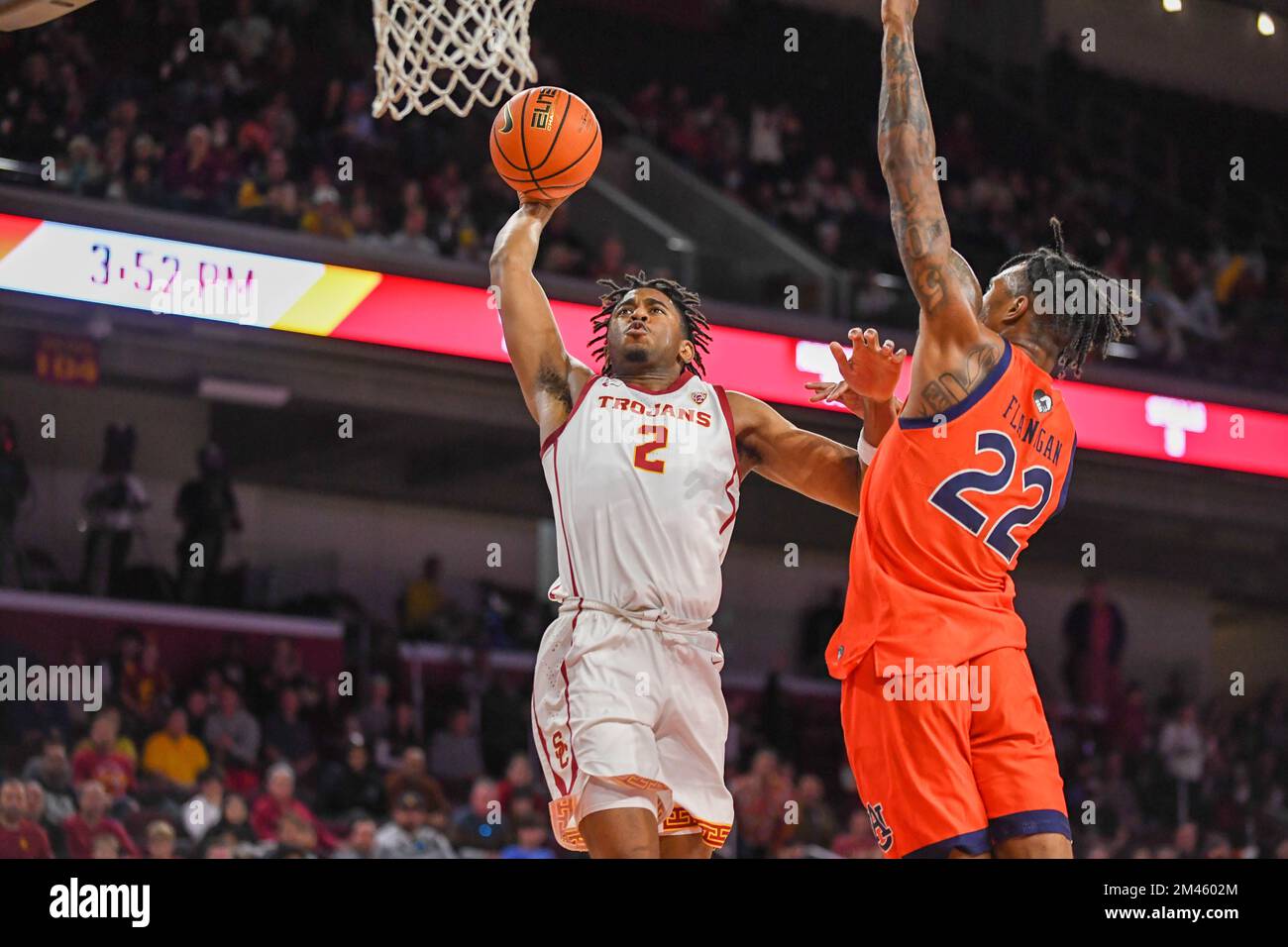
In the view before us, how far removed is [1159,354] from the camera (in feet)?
41.7

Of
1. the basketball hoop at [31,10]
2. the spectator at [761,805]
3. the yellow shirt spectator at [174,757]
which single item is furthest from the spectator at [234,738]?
the basketball hoop at [31,10]

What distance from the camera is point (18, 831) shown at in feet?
26.2

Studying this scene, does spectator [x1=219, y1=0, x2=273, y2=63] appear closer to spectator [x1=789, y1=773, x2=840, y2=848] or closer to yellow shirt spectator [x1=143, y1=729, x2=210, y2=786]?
yellow shirt spectator [x1=143, y1=729, x2=210, y2=786]

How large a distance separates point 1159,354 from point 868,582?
9.29 m

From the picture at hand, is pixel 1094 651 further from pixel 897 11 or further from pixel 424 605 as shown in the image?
pixel 897 11

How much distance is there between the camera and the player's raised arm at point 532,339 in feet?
15.3

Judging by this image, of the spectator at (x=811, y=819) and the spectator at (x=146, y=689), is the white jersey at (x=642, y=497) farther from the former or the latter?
the spectator at (x=811, y=819)

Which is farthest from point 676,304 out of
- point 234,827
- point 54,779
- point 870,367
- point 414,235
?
point 414,235

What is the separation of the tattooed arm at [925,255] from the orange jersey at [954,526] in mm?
51

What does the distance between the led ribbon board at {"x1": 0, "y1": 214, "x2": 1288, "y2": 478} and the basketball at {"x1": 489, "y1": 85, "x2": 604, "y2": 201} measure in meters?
4.55

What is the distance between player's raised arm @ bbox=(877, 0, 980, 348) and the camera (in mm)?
3986

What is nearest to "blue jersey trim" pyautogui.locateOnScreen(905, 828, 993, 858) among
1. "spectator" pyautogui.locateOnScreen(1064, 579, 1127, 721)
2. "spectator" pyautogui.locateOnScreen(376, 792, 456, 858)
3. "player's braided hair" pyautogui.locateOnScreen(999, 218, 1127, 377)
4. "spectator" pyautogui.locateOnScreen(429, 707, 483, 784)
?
"player's braided hair" pyautogui.locateOnScreen(999, 218, 1127, 377)
